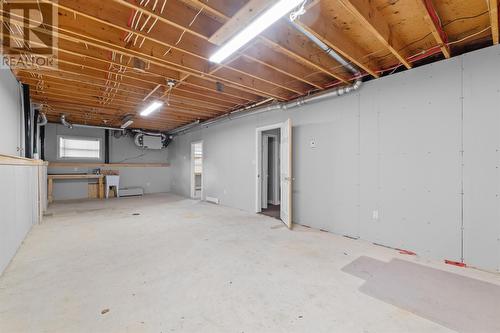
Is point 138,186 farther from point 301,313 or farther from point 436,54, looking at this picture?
point 436,54

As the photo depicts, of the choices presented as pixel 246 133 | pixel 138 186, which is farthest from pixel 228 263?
pixel 138 186

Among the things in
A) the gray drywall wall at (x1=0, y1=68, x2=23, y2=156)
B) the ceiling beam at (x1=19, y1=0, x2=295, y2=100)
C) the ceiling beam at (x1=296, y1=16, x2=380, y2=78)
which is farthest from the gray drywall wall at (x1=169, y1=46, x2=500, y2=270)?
the gray drywall wall at (x1=0, y1=68, x2=23, y2=156)

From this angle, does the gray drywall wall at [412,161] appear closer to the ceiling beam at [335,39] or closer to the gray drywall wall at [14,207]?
the ceiling beam at [335,39]

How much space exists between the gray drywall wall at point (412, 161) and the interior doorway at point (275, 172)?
26 centimetres

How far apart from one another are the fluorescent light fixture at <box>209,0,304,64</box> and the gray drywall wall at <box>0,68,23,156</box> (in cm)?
290

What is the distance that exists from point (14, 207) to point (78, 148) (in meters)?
6.09

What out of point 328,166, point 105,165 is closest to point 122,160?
point 105,165

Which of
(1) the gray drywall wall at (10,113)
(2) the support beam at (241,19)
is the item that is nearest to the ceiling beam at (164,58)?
(2) the support beam at (241,19)

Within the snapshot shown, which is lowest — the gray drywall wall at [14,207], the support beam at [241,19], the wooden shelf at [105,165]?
the gray drywall wall at [14,207]

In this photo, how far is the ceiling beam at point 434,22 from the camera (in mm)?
1918

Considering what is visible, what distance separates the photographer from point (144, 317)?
1654 millimetres

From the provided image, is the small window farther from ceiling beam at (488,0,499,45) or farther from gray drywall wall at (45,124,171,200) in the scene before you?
ceiling beam at (488,0,499,45)

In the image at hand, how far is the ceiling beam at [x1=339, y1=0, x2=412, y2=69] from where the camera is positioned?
6.31ft

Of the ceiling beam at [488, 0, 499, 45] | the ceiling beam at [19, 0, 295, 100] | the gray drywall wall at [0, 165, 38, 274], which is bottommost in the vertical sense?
the gray drywall wall at [0, 165, 38, 274]
